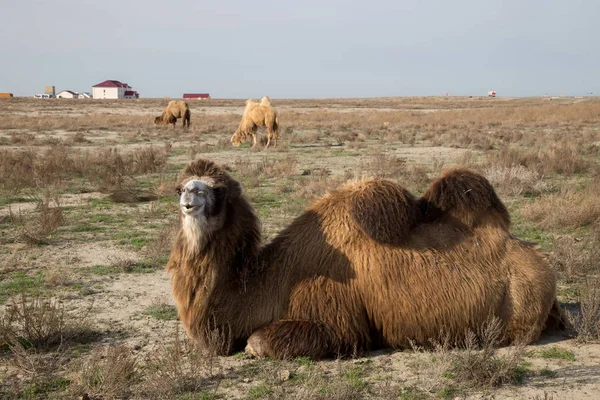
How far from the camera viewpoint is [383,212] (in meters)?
5.05

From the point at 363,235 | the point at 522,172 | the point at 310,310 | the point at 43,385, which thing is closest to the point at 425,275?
the point at 363,235

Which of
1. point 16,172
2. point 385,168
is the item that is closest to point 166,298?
point 16,172

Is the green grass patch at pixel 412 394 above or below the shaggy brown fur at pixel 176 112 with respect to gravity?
below

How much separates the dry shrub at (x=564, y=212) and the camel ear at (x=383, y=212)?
5.40 m

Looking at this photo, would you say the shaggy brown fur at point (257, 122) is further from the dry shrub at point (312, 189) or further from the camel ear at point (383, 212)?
the camel ear at point (383, 212)

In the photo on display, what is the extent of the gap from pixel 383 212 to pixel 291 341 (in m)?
1.28

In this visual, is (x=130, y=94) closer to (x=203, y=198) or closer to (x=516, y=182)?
(x=516, y=182)

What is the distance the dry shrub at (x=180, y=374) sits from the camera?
420cm

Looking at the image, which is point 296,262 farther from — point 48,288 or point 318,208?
point 48,288

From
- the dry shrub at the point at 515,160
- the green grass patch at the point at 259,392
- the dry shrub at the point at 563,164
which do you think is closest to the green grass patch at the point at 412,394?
the green grass patch at the point at 259,392

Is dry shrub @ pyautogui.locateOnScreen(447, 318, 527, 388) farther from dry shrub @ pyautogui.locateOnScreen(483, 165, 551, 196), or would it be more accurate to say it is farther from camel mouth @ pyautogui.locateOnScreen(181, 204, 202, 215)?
dry shrub @ pyautogui.locateOnScreen(483, 165, 551, 196)

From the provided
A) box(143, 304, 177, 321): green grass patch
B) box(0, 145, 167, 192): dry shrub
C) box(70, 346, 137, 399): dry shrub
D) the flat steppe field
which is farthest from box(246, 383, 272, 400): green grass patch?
box(0, 145, 167, 192): dry shrub

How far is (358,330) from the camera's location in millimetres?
4996

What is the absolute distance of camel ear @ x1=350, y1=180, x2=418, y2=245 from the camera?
5051mm
